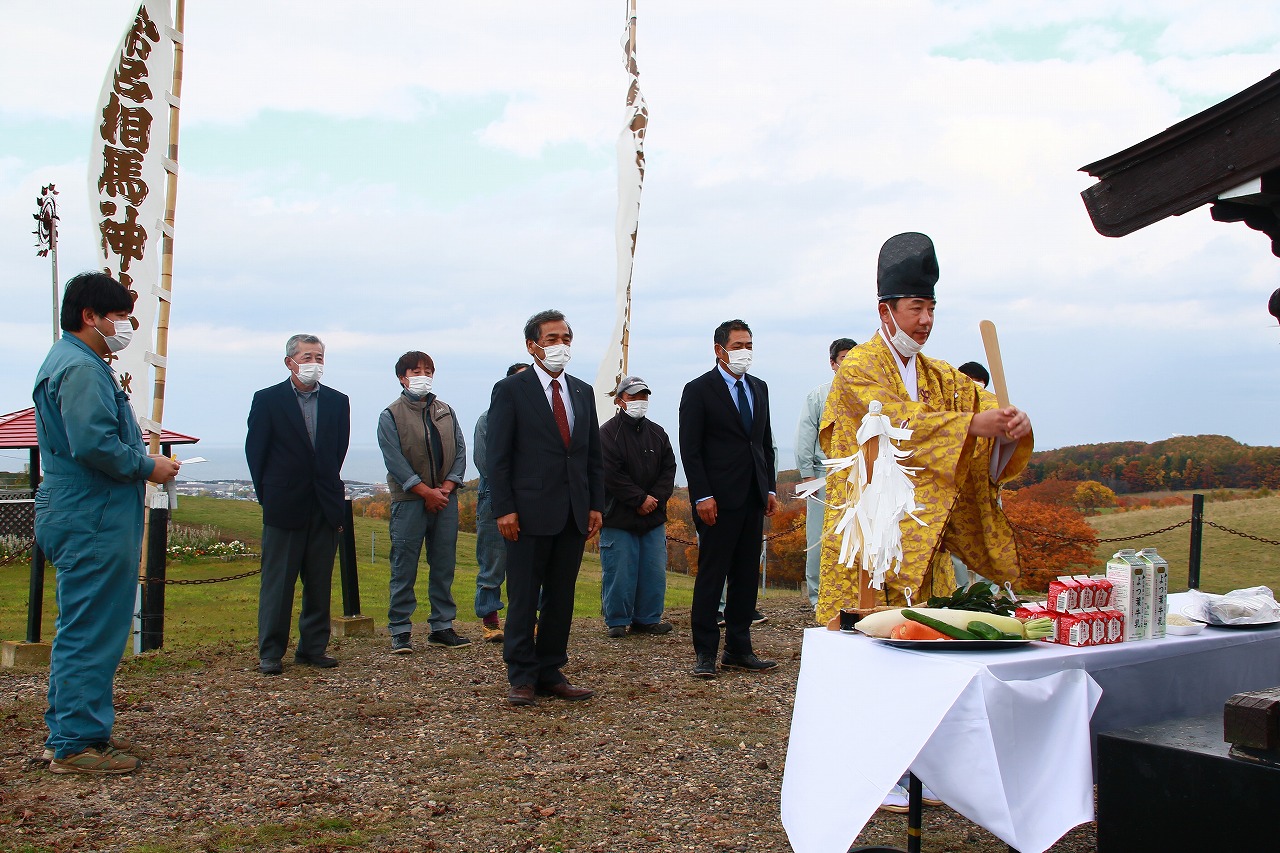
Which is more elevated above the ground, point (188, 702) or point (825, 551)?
point (825, 551)

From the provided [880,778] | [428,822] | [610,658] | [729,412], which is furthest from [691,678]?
Answer: [880,778]

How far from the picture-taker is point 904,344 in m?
3.73

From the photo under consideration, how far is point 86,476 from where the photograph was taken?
4.59m

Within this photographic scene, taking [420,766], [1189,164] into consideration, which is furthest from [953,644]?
[420,766]

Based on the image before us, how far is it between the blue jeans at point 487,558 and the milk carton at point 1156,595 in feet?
18.2

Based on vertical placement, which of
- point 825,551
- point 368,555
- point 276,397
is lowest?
point 368,555

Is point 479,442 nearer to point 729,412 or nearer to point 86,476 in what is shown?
point 729,412

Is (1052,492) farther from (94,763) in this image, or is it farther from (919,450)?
(94,763)

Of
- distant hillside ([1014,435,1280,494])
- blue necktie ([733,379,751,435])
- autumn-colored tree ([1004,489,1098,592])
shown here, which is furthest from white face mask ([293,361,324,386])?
distant hillside ([1014,435,1280,494])

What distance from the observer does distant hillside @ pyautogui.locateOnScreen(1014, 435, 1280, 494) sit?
40.2 feet

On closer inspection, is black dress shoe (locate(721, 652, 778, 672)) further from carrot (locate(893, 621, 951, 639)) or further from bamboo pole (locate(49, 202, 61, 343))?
bamboo pole (locate(49, 202, 61, 343))

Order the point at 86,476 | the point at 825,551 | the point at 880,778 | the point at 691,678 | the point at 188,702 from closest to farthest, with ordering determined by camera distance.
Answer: the point at 880,778 < the point at 825,551 < the point at 86,476 < the point at 188,702 < the point at 691,678

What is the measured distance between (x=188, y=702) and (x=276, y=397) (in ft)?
6.82

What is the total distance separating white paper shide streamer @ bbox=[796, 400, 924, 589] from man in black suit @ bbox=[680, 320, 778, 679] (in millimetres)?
3102
